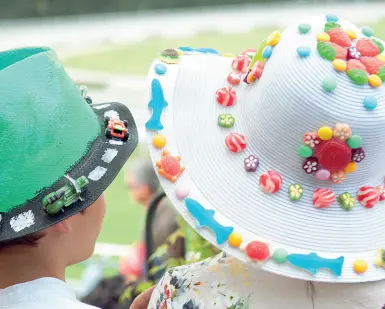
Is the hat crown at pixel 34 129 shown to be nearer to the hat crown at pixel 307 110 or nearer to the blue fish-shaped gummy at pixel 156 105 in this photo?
the blue fish-shaped gummy at pixel 156 105

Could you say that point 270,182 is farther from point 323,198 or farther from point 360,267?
point 360,267

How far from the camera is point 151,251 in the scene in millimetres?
2170

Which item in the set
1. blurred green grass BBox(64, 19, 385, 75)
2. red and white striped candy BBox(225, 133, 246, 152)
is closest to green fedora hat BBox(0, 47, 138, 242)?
red and white striped candy BBox(225, 133, 246, 152)

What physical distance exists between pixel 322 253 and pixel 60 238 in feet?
1.56

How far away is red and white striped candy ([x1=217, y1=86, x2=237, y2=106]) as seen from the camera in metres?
1.23

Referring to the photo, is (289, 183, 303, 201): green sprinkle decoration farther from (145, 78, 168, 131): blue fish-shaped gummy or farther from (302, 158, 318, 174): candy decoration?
(145, 78, 168, 131): blue fish-shaped gummy

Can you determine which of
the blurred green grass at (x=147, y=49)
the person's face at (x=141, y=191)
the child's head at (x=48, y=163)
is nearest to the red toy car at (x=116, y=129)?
the child's head at (x=48, y=163)

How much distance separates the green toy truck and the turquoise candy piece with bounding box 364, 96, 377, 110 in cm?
49

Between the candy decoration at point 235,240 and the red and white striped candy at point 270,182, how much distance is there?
0.32ft

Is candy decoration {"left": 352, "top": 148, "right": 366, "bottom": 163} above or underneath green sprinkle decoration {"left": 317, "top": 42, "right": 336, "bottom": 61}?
underneath

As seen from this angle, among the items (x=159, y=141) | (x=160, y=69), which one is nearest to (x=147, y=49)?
(x=160, y=69)

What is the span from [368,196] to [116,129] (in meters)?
0.48

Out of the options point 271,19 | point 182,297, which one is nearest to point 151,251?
point 182,297

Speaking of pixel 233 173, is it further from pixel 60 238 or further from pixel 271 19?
pixel 271 19
